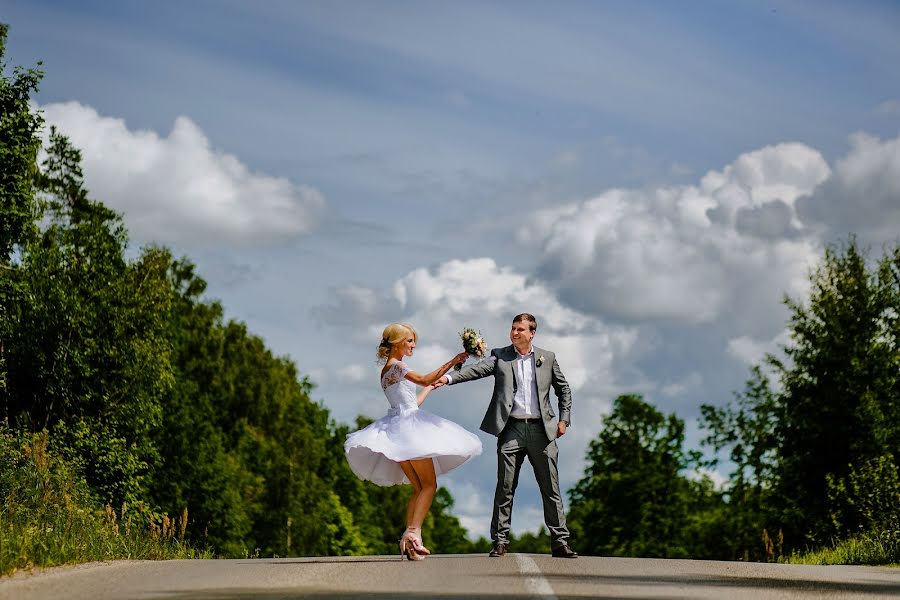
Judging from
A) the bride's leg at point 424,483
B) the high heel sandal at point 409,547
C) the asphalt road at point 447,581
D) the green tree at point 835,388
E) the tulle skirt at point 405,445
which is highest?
the green tree at point 835,388

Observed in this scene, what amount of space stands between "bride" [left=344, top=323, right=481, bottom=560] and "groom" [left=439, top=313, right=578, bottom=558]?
1.07 feet

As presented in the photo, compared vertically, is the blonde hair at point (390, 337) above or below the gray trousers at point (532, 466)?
above

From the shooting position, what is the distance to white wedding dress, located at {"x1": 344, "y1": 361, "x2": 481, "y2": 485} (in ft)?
40.8

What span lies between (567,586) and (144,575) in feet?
11.8

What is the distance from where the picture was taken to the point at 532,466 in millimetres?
13086

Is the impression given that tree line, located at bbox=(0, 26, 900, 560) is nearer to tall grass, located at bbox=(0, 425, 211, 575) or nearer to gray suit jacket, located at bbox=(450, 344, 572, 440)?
tall grass, located at bbox=(0, 425, 211, 575)

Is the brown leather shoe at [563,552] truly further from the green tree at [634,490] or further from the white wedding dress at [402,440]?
the green tree at [634,490]

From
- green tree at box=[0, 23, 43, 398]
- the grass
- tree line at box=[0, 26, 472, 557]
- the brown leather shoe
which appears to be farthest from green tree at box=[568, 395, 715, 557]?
the brown leather shoe

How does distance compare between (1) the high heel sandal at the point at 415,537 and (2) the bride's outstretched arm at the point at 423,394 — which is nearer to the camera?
(1) the high heel sandal at the point at 415,537

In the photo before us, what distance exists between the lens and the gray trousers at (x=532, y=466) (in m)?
12.8

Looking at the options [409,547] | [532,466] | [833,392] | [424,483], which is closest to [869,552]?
[532,466]

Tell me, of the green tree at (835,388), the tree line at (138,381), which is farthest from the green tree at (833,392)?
the tree line at (138,381)

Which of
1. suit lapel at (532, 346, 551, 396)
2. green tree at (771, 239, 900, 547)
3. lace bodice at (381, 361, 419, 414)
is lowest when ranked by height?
lace bodice at (381, 361, 419, 414)

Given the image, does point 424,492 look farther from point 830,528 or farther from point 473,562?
point 830,528
